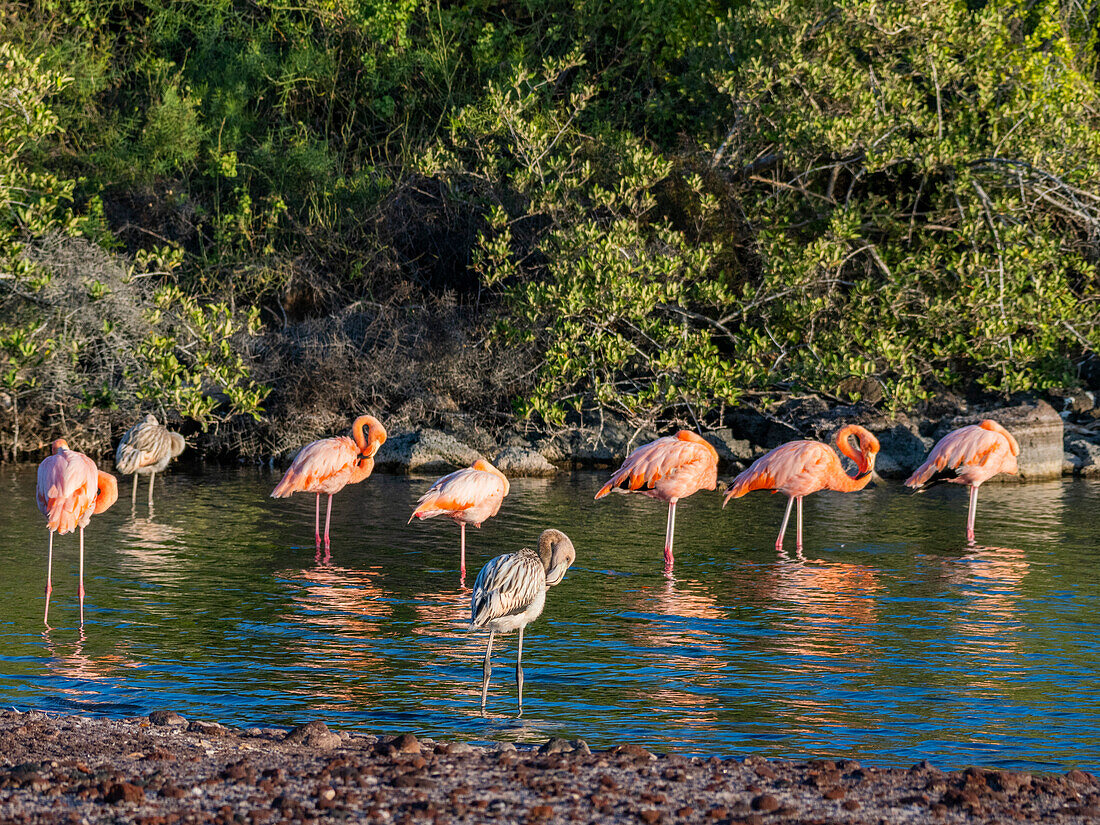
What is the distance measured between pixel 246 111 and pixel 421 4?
157 inches

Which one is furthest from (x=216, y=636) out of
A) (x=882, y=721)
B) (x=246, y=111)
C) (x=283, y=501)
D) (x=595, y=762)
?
(x=246, y=111)

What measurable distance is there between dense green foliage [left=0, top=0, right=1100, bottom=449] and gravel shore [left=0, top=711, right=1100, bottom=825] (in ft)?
39.7

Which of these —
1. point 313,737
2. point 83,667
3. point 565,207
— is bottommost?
point 83,667

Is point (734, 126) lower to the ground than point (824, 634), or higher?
higher

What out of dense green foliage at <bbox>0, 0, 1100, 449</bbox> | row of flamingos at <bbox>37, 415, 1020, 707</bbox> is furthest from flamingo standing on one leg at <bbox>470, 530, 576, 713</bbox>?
dense green foliage at <bbox>0, 0, 1100, 449</bbox>

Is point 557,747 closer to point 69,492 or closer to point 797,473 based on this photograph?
point 69,492

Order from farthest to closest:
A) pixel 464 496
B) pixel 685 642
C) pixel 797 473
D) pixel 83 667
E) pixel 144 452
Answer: pixel 144 452 → pixel 797 473 → pixel 464 496 → pixel 685 642 → pixel 83 667

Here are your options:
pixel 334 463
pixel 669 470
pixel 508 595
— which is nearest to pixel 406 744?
pixel 508 595

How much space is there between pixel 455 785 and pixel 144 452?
37.1 ft

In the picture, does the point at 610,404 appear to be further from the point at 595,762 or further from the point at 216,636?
the point at 595,762

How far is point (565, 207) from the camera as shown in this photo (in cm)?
1931

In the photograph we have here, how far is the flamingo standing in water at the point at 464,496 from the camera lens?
10.5 m

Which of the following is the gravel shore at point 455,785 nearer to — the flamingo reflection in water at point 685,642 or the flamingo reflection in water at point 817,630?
the flamingo reflection in water at point 817,630

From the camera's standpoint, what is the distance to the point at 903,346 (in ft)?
58.4
